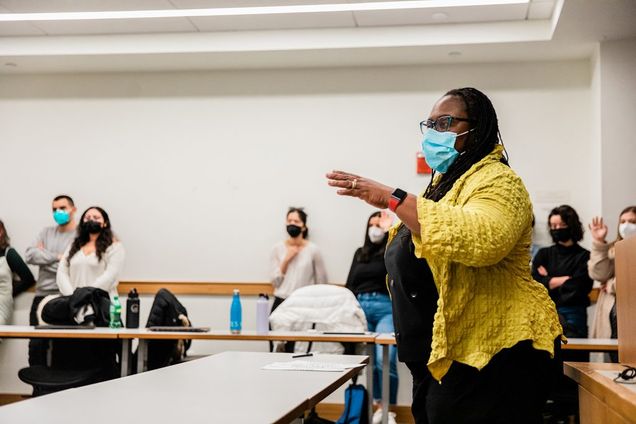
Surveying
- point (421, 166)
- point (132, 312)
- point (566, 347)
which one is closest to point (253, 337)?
point (132, 312)

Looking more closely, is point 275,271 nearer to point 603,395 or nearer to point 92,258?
point 92,258

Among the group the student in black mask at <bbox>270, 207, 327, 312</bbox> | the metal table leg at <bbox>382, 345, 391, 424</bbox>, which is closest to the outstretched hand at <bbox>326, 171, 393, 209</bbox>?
the metal table leg at <bbox>382, 345, 391, 424</bbox>

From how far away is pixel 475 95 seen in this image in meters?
1.77

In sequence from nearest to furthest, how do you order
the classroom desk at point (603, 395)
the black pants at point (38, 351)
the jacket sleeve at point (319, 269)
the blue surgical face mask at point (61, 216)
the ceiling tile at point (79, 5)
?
the classroom desk at point (603, 395)
the black pants at point (38, 351)
the ceiling tile at point (79, 5)
the jacket sleeve at point (319, 269)
the blue surgical face mask at point (61, 216)

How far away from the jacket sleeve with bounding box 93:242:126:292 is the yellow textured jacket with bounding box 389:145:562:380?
3972mm

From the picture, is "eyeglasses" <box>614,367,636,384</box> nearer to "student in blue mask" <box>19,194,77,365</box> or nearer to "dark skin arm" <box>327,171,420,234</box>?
"dark skin arm" <box>327,171,420,234</box>

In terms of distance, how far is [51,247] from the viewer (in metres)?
6.16

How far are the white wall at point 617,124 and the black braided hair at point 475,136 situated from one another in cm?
405

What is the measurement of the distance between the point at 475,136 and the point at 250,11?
13.2 ft

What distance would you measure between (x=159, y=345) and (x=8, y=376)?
2411 mm

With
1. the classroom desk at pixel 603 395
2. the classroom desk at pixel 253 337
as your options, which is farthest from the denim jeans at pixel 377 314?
the classroom desk at pixel 603 395

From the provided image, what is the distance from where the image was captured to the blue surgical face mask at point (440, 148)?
1768 mm

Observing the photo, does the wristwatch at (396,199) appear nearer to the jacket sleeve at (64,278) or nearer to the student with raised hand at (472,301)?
the student with raised hand at (472,301)

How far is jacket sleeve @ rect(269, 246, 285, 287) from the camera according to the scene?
5.89m
